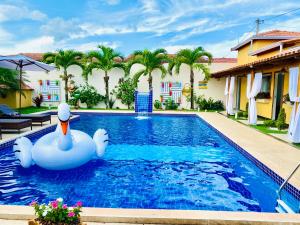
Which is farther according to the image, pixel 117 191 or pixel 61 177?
pixel 61 177

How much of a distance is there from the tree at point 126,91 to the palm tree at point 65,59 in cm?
373

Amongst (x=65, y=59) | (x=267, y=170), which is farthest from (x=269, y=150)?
(x=65, y=59)

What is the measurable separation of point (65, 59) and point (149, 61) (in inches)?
261

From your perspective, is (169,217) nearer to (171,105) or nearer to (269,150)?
(269,150)

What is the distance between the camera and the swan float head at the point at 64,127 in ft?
18.8

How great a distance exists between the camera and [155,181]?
6.09 meters

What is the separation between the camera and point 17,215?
3779 millimetres

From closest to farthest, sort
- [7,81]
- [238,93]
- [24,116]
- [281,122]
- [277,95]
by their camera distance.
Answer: [281,122]
[24,116]
[277,95]
[7,81]
[238,93]

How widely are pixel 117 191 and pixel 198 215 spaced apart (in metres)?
2.17

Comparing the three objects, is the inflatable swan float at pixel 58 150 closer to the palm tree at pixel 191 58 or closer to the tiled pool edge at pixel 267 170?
the tiled pool edge at pixel 267 170

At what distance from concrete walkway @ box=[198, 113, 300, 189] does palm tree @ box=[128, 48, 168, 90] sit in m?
11.1

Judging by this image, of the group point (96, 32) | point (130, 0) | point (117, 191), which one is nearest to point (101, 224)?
point (117, 191)

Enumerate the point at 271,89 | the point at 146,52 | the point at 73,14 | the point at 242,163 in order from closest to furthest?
the point at 242,163 → the point at 271,89 → the point at 146,52 → the point at 73,14

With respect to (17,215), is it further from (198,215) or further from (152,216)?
(198,215)
